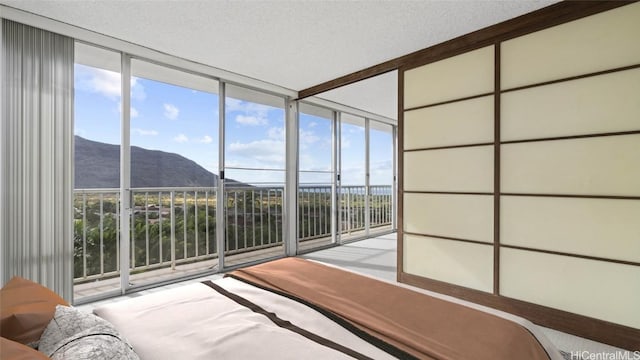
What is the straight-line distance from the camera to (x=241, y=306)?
144cm

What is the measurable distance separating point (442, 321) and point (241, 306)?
93 cm

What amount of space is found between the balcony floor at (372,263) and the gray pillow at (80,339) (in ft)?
7.00

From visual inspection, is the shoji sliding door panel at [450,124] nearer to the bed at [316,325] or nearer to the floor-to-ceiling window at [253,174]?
the bed at [316,325]

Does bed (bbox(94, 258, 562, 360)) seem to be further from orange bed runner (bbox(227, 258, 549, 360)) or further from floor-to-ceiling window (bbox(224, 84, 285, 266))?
floor-to-ceiling window (bbox(224, 84, 285, 266))

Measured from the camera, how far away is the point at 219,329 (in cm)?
120

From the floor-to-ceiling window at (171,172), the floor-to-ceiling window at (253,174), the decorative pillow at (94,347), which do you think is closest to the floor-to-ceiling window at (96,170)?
the floor-to-ceiling window at (171,172)

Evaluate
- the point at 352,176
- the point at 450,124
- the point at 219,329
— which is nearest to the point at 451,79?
the point at 450,124

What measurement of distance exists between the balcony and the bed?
221 cm

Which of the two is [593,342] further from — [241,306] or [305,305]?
[241,306]

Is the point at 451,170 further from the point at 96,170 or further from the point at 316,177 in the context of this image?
the point at 96,170

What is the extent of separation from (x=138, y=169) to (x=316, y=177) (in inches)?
→ 106

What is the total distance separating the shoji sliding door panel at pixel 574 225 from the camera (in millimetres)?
2025

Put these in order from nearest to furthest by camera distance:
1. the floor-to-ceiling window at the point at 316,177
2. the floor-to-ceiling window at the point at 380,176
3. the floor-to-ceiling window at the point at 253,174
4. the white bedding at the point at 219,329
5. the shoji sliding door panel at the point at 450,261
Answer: the white bedding at the point at 219,329, the shoji sliding door panel at the point at 450,261, the floor-to-ceiling window at the point at 253,174, the floor-to-ceiling window at the point at 316,177, the floor-to-ceiling window at the point at 380,176

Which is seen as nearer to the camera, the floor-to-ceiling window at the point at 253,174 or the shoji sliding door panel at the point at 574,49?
the shoji sliding door panel at the point at 574,49
